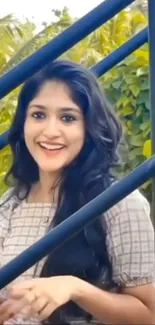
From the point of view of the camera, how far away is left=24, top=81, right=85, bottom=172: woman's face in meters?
1.03

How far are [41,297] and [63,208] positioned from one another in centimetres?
19

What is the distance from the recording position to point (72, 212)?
3.34ft

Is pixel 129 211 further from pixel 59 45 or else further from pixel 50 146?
pixel 59 45

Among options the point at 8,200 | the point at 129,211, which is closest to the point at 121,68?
the point at 8,200

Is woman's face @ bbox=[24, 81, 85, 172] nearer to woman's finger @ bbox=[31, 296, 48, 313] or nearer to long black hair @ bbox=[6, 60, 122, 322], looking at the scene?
long black hair @ bbox=[6, 60, 122, 322]

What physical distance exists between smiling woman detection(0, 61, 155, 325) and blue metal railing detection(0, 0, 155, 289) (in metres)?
0.06

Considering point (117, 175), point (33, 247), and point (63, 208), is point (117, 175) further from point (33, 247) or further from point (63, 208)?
point (33, 247)

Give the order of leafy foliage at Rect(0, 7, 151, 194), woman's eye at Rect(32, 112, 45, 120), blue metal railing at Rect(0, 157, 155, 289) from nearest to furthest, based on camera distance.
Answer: blue metal railing at Rect(0, 157, 155, 289), woman's eye at Rect(32, 112, 45, 120), leafy foliage at Rect(0, 7, 151, 194)

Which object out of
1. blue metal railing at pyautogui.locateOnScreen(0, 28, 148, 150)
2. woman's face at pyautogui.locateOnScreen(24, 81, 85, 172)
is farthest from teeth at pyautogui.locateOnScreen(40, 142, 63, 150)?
blue metal railing at pyautogui.locateOnScreen(0, 28, 148, 150)

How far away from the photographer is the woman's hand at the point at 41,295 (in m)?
0.87

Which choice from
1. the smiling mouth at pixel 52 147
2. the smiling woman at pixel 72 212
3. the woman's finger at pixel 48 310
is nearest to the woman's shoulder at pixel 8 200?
the smiling woman at pixel 72 212

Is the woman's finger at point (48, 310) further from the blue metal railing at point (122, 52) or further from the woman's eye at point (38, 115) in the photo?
the blue metal railing at point (122, 52)

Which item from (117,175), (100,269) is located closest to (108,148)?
(117,175)

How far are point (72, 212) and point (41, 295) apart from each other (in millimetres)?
173
